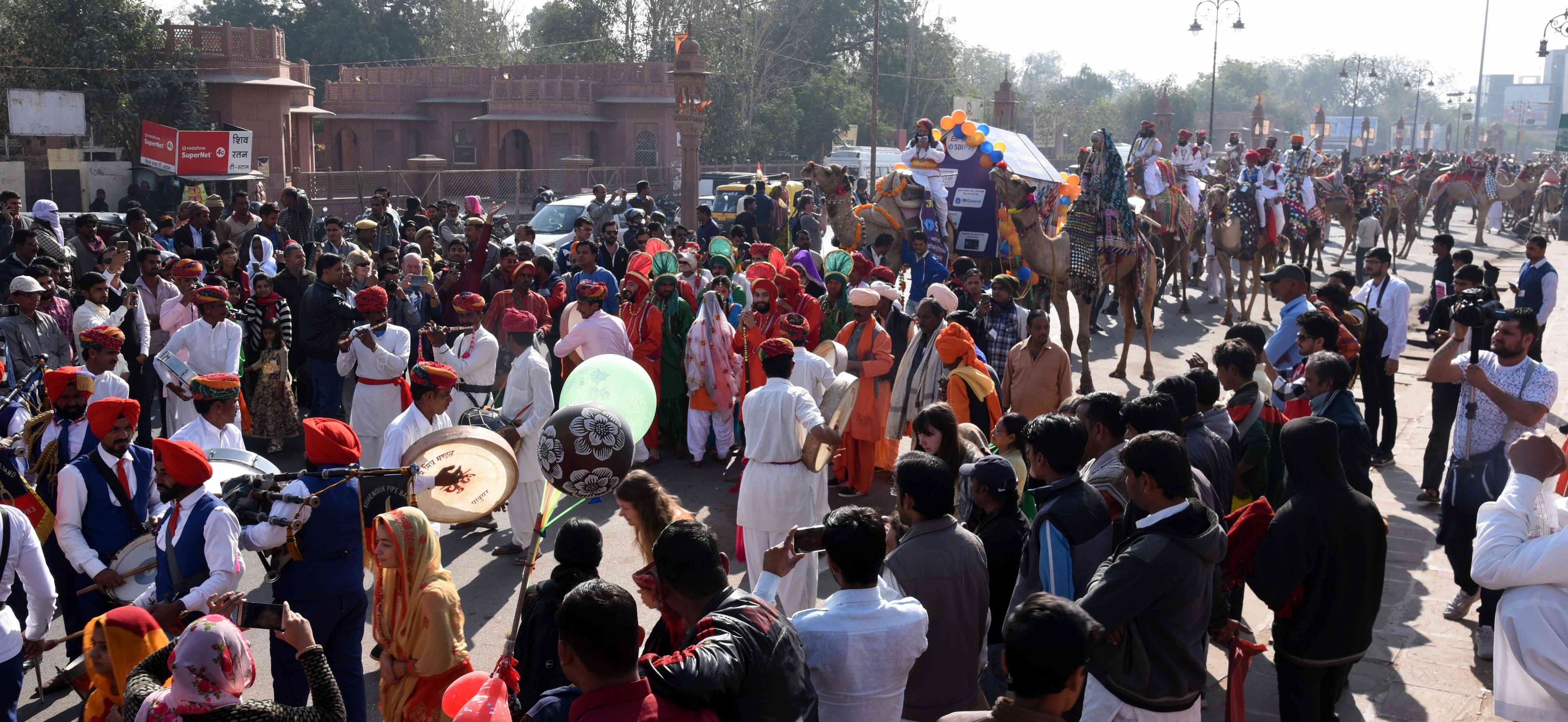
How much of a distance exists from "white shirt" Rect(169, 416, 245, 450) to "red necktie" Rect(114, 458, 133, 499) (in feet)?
1.45

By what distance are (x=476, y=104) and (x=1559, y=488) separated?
39.1 metres

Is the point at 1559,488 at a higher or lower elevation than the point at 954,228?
lower

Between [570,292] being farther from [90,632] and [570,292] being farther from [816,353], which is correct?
[90,632]

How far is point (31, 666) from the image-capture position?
5.68 metres

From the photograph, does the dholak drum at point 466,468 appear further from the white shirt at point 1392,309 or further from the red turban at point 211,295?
the white shirt at point 1392,309

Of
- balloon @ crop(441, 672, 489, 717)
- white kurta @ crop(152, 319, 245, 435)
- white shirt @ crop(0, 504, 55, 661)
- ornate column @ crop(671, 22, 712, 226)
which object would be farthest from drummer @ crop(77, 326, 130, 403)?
ornate column @ crop(671, 22, 712, 226)

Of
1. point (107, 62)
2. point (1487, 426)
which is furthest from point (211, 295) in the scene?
point (107, 62)

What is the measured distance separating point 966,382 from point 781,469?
209cm

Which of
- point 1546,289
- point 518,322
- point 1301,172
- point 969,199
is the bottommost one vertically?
point 518,322

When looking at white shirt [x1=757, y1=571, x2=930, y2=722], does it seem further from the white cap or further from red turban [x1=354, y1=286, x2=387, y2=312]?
the white cap

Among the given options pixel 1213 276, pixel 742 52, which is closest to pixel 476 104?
pixel 742 52

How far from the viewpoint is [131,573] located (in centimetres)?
511

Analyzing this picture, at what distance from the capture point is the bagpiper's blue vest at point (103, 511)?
5059 mm

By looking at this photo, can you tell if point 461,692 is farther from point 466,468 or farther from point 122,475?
point 122,475
